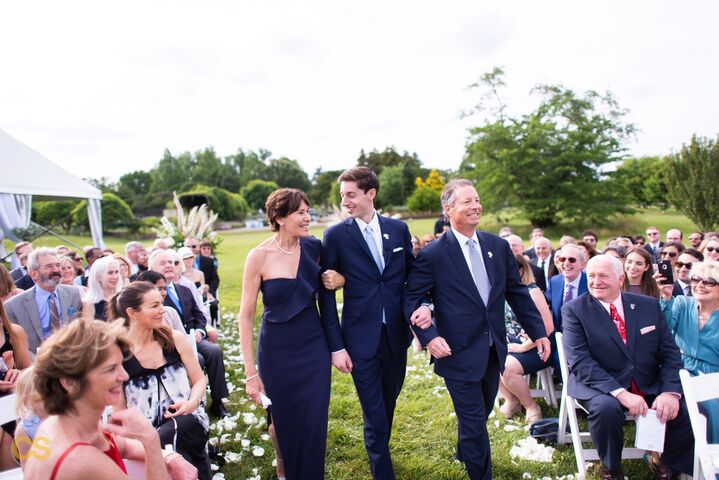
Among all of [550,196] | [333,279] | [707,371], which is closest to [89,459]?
[333,279]

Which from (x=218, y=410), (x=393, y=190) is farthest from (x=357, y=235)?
(x=393, y=190)

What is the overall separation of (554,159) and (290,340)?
30.1 metres

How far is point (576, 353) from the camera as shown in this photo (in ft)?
12.1

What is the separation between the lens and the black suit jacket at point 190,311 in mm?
5562

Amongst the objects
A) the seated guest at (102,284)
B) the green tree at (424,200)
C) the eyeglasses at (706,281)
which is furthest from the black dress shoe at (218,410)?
the green tree at (424,200)

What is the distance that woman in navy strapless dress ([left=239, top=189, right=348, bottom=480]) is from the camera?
326cm

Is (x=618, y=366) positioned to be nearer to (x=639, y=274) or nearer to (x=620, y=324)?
(x=620, y=324)

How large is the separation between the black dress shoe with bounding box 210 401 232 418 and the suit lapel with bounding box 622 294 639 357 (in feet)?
13.0

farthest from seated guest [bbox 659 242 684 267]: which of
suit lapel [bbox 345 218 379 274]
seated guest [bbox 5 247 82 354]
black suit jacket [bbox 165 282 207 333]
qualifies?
seated guest [bbox 5 247 82 354]

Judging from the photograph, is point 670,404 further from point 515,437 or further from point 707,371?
point 515,437

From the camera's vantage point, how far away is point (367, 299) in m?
3.28

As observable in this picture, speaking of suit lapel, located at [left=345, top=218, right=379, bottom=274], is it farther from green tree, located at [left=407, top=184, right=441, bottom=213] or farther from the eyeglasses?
green tree, located at [left=407, top=184, right=441, bottom=213]

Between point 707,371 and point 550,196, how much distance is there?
2883 centimetres

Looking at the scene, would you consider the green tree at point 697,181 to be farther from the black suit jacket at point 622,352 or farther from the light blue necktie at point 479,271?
the light blue necktie at point 479,271
